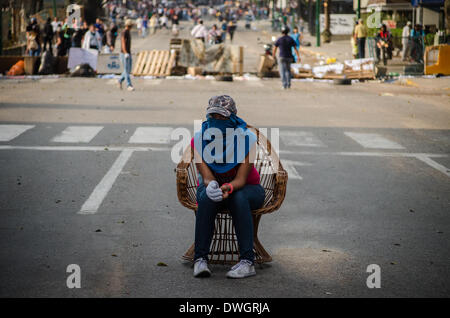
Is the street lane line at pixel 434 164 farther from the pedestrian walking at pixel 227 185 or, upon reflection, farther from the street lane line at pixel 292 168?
the pedestrian walking at pixel 227 185

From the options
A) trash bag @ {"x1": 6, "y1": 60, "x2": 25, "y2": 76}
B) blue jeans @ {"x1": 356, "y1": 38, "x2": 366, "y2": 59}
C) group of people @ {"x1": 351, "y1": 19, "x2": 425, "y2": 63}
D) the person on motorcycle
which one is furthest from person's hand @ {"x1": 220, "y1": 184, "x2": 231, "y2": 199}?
blue jeans @ {"x1": 356, "y1": 38, "x2": 366, "y2": 59}

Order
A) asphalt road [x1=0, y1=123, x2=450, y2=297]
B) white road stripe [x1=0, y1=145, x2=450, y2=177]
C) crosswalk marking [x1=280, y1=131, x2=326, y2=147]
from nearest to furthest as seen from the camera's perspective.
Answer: asphalt road [x1=0, y1=123, x2=450, y2=297] < white road stripe [x1=0, y1=145, x2=450, y2=177] < crosswalk marking [x1=280, y1=131, x2=326, y2=147]

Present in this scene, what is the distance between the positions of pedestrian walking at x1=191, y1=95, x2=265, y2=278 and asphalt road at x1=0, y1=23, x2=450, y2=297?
21 cm

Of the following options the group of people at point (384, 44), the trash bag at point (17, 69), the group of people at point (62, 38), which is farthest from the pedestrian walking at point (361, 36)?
the trash bag at point (17, 69)

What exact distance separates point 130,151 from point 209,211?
6340mm

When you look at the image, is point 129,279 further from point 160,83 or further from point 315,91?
point 160,83

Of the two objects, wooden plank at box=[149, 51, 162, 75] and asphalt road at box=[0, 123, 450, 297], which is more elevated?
wooden plank at box=[149, 51, 162, 75]

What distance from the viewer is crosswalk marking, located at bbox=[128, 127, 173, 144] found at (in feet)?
43.4

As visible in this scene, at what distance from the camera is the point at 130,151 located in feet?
40.2

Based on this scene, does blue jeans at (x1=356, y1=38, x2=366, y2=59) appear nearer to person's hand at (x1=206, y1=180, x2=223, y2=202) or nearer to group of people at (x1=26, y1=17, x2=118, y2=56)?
group of people at (x1=26, y1=17, x2=118, y2=56)

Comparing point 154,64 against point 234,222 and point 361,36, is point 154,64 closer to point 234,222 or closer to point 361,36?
point 361,36

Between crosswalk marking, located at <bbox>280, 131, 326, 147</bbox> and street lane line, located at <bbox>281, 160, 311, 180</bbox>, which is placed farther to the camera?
crosswalk marking, located at <bbox>280, 131, 326, 147</bbox>

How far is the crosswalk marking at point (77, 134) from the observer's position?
13438 millimetres

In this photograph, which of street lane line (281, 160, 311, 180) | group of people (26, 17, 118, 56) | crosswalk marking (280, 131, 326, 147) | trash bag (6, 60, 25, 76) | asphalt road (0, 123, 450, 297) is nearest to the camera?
asphalt road (0, 123, 450, 297)
